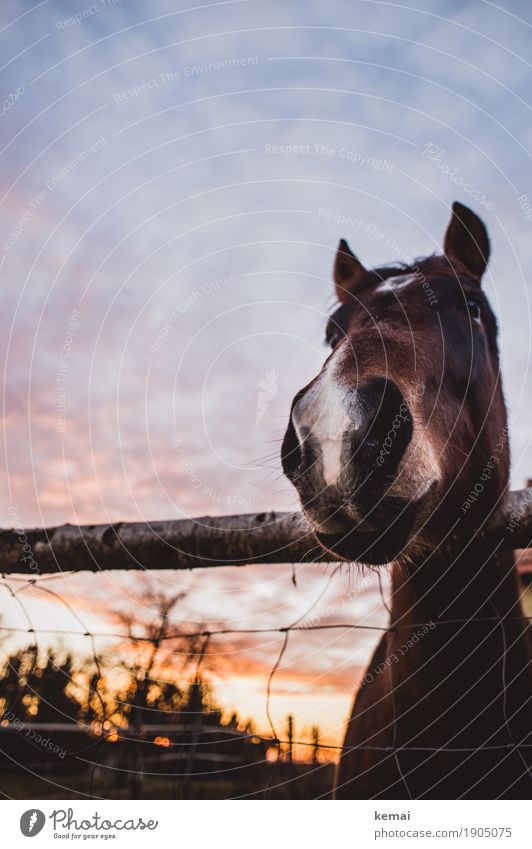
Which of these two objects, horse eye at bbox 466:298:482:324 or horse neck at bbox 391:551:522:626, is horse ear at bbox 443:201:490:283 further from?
horse neck at bbox 391:551:522:626

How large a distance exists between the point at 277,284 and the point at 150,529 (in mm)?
1441

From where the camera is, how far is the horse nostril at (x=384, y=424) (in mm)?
1179

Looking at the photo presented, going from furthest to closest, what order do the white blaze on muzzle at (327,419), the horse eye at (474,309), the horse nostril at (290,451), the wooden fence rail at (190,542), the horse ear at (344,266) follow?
the horse ear at (344,266) → the horse eye at (474,309) → the wooden fence rail at (190,542) → the horse nostril at (290,451) → the white blaze on muzzle at (327,419)

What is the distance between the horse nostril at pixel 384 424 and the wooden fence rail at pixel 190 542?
1.03ft

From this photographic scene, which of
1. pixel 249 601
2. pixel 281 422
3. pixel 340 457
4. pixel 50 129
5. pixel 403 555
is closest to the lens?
pixel 340 457

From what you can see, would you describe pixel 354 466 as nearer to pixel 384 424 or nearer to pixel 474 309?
pixel 384 424

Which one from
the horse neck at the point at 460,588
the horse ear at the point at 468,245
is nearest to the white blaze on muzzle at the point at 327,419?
the horse neck at the point at 460,588

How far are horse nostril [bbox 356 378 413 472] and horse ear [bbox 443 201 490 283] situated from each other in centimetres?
120

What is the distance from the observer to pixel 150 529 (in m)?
1.56

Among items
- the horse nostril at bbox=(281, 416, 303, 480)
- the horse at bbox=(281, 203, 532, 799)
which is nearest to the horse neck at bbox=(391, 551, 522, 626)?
the horse at bbox=(281, 203, 532, 799)

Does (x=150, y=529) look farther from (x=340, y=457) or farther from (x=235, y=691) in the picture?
(x=235, y=691)

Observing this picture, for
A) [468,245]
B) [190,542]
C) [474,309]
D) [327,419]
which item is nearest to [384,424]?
[327,419]

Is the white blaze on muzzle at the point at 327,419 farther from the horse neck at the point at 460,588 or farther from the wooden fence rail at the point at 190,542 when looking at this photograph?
the horse neck at the point at 460,588
